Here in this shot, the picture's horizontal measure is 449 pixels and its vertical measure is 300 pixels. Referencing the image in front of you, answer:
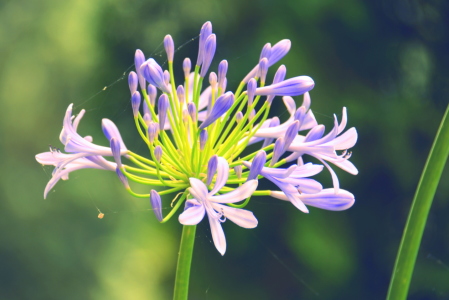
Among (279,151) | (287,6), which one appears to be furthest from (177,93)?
(287,6)

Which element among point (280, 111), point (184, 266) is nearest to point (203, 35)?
point (184, 266)

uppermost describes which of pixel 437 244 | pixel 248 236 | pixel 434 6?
pixel 434 6

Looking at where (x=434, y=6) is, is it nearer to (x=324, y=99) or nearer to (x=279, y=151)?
(x=324, y=99)

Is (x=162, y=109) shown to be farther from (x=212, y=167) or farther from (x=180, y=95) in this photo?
(x=212, y=167)

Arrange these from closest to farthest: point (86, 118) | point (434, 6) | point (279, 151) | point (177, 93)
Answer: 1. point (279, 151)
2. point (177, 93)
3. point (86, 118)
4. point (434, 6)

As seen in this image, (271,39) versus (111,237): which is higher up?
(271,39)

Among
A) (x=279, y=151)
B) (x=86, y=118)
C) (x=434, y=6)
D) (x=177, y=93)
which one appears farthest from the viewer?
(x=434, y=6)

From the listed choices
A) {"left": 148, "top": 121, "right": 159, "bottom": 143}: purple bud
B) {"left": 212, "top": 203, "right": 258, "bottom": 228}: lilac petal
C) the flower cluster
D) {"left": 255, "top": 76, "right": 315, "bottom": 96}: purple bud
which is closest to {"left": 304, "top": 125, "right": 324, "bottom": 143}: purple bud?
the flower cluster

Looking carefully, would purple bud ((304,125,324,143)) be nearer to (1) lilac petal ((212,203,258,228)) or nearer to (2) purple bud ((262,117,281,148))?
(2) purple bud ((262,117,281,148))
